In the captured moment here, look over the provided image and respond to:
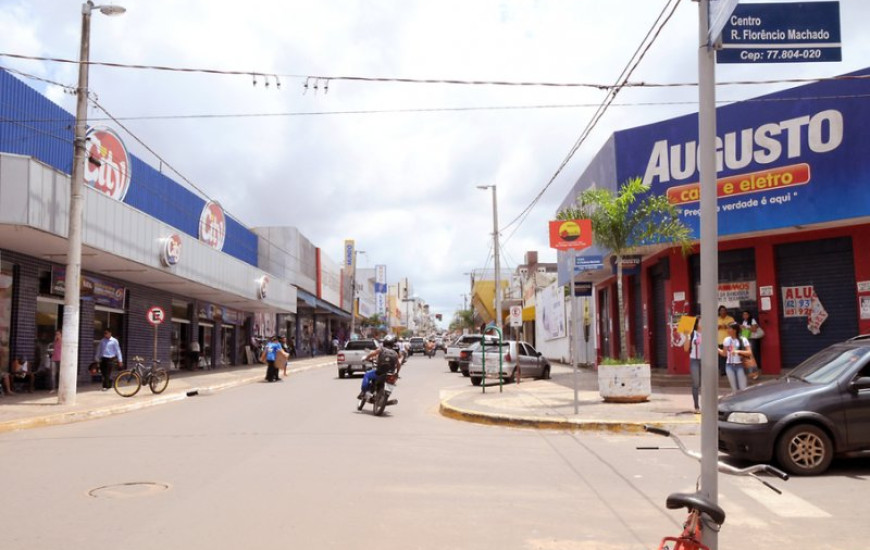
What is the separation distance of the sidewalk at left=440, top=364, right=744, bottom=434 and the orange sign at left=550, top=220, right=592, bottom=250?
10.6 feet

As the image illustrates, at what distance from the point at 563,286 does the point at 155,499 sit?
26.3 metres

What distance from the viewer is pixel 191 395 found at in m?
21.0

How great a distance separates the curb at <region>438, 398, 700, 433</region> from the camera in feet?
39.4

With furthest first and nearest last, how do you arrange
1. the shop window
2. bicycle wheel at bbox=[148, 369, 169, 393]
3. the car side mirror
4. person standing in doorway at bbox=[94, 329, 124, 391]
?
1. person standing in doorway at bbox=[94, 329, 124, 391]
2. bicycle wheel at bbox=[148, 369, 169, 393]
3. the shop window
4. the car side mirror

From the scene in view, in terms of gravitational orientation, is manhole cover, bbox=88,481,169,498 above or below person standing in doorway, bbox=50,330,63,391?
below

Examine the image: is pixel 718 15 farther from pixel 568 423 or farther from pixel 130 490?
pixel 568 423

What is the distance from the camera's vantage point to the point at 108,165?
24.9m

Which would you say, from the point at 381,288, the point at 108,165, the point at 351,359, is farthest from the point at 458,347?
the point at 381,288

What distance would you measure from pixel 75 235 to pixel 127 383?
15.3ft

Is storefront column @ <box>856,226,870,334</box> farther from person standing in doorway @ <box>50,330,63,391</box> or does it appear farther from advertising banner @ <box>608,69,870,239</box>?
person standing in doorway @ <box>50,330,63,391</box>

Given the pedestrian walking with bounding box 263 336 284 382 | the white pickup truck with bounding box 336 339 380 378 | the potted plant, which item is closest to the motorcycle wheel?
the potted plant

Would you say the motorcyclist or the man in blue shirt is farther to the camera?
the man in blue shirt

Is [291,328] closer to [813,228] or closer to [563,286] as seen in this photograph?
[563,286]

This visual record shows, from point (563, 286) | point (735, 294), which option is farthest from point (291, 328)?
point (735, 294)
